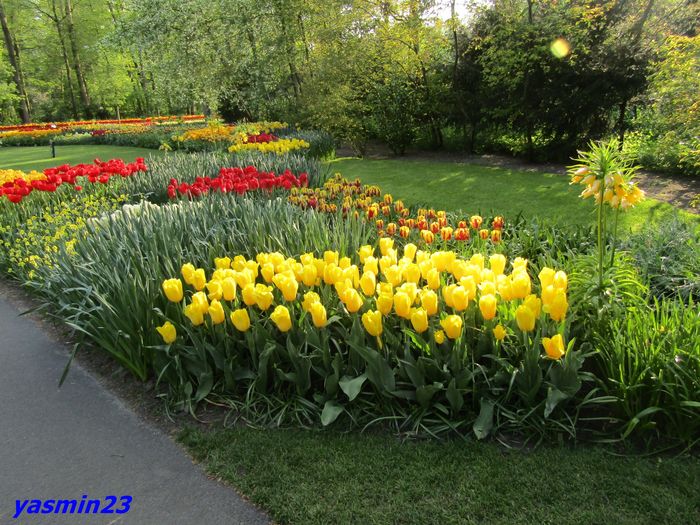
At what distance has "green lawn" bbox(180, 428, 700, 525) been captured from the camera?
1989 mm

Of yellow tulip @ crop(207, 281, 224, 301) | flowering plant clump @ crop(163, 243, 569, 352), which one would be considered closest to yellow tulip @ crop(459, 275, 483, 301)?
flowering plant clump @ crop(163, 243, 569, 352)

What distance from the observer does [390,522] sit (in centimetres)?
201

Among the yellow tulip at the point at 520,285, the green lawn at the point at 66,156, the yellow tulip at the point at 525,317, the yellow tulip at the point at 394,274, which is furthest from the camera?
the green lawn at the point at 66,156

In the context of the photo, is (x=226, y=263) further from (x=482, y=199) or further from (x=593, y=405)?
(x=482, y=199)

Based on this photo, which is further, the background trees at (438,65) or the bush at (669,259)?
the background trees at (438,65)

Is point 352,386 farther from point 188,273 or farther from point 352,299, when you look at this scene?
point 188,273

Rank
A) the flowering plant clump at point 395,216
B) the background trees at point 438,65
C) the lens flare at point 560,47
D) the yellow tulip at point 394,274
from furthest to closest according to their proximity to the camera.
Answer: the lens flare at point 560,47 < the background trees at point 438,65 < the flowering plant clump at point 395,216 < the yellow tulip at point 394,274

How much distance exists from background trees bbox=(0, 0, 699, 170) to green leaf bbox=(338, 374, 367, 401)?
4.50 m

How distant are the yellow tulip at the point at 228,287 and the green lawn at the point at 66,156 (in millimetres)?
14243

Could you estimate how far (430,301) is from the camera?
2.48 m

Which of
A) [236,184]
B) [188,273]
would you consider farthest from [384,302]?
[236,184]

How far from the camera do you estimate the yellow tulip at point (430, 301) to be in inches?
97.1

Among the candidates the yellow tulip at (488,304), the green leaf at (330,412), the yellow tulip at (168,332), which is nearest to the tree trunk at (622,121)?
the yellow tulip at (488,304)

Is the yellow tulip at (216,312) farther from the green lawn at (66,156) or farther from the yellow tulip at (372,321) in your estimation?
the green lawn at (66,156)
